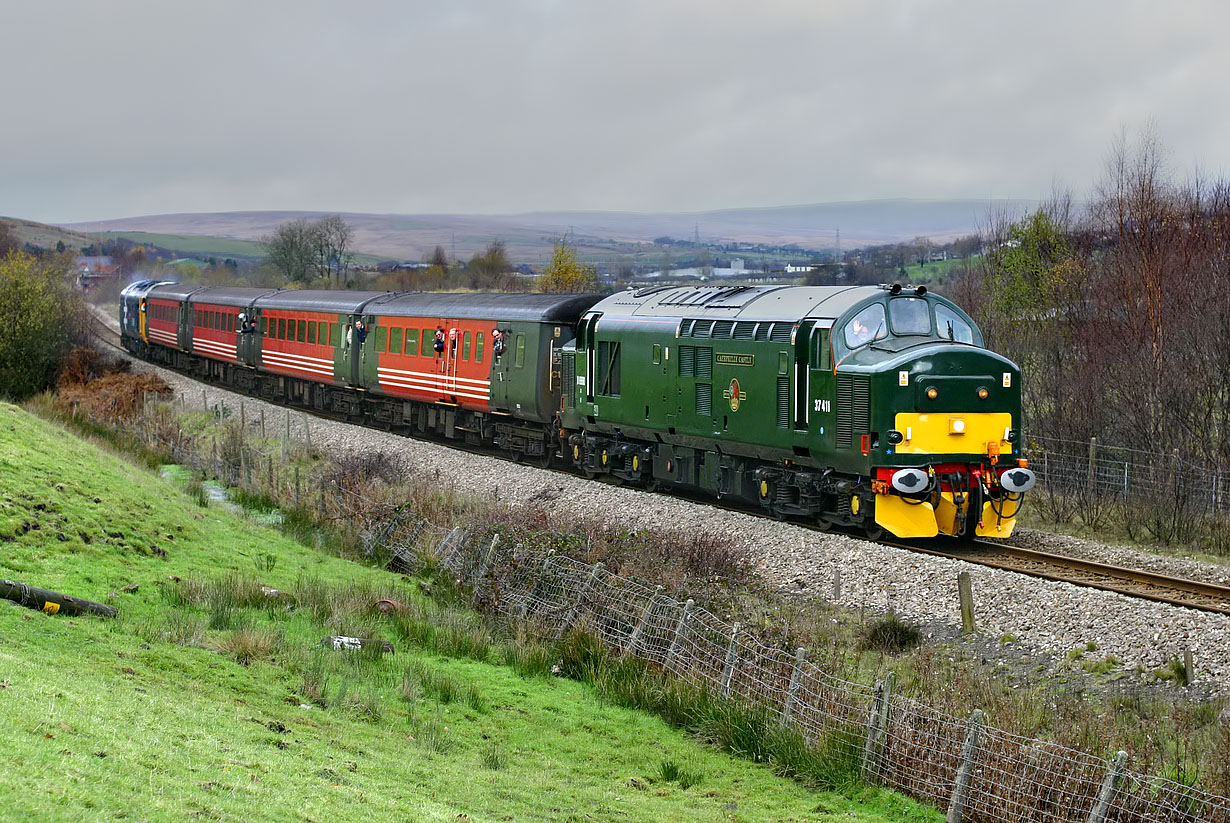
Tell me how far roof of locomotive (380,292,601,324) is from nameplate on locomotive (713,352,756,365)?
797 cm

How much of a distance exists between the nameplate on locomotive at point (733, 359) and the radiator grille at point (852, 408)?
248cm

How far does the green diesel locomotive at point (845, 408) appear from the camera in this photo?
18.2 m

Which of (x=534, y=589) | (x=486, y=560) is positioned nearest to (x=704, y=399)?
(x=486, y=560)

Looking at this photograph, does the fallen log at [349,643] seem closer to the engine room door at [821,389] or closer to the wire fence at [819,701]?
the wire fence at [819,701]

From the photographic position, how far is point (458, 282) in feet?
357

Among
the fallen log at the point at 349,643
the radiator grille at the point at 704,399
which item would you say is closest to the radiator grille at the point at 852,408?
the radiator grille at the point at 704,399

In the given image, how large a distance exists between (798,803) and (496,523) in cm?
1032

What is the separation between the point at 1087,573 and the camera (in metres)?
16.9

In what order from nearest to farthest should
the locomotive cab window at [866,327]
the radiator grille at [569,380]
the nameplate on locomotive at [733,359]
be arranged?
the locomotive cab window at [866,327] → the nameplate on locomotive at [733,359] → the radiator grille at [569,380]

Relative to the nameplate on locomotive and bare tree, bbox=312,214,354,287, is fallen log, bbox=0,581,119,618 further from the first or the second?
bare tree, bbox=312,214,354,287

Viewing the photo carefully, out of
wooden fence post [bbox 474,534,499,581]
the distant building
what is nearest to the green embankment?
wooden fence post [bbox 474,534,499,581]

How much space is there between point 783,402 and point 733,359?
1.66 m

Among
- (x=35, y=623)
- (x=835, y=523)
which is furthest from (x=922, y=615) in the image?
(x=35, y=623)

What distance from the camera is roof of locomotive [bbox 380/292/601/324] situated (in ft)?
97.0
